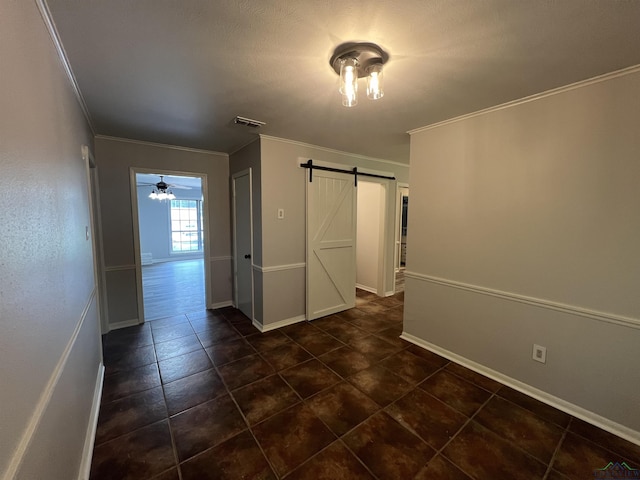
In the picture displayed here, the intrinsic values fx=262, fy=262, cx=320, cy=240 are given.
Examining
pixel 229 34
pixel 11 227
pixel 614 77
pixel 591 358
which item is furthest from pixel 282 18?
pixel 591 358

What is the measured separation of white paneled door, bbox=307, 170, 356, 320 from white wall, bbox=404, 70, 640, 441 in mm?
1344

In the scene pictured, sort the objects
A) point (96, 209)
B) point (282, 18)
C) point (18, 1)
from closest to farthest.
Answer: point (18, 1) → point (282, 18) → point (96, 209)

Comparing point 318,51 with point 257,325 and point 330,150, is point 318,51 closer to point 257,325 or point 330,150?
point 330,150

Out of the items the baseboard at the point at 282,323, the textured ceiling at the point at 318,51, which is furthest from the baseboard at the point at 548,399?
the textured ceiling at the point at 318,51

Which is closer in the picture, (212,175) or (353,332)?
(353,332)

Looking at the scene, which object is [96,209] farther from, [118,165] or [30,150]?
[30,150]

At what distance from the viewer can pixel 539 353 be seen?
2.15 metres

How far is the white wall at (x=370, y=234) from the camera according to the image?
187 inches

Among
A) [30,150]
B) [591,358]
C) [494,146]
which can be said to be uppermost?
[494,146]

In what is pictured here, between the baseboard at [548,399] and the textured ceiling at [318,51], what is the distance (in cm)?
239

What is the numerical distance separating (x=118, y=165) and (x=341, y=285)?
343cm

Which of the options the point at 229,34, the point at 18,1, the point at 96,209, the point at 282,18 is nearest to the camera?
the point at 18,1

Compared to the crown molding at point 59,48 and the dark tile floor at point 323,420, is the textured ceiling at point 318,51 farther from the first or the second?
the dark tile floor at point 323,420

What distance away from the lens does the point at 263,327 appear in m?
3.37
